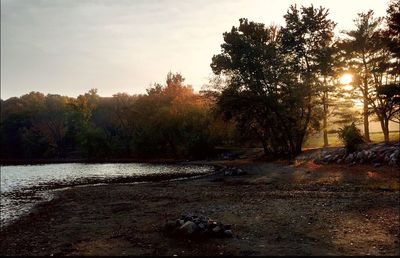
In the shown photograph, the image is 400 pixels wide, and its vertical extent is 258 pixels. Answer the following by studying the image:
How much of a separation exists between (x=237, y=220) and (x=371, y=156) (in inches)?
976

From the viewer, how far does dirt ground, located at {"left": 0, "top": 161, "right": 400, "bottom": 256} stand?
13688 millimetres

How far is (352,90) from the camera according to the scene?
184 ft

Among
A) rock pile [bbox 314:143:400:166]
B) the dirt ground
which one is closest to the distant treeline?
rock pile [bbox 314:143:400:166]

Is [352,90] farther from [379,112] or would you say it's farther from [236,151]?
[236,151]

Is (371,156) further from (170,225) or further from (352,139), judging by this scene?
(170,225)

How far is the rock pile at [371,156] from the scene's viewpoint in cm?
3466

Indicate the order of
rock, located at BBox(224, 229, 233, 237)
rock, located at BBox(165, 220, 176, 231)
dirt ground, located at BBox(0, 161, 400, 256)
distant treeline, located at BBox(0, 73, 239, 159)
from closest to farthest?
dirt ground, located at BBox(0, 161, 400, 256) → rock, located at BBox(224, 229, 233, 237) → rock, located at BBox(165, 220, 176, 231) → distant treeline, located at BBox(0, 73, 239, 159)

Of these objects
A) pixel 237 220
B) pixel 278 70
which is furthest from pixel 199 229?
pixel 278 70

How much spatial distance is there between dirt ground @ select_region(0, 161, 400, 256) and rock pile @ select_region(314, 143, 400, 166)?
14.8 feet

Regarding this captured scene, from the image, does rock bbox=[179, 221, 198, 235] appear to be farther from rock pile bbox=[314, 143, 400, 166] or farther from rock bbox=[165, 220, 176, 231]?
rock pile bbox=[314, 143, 400, 166]

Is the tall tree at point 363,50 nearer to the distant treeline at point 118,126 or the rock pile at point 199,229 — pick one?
the distant treeline at point 118,126

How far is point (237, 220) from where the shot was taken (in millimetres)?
17609

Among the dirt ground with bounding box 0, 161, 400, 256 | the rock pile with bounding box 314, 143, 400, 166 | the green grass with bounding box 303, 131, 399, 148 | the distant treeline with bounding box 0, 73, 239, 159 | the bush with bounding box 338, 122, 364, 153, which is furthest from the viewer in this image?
the distant treeline with bounding box 0, 73, 239, 159

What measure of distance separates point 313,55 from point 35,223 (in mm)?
44416
